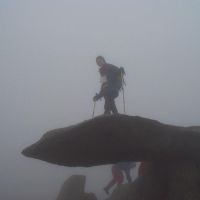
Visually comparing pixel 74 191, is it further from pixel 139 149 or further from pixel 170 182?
pixel 139 149

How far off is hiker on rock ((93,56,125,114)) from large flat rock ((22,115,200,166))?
8.49 ft

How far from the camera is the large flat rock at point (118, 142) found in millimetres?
8781

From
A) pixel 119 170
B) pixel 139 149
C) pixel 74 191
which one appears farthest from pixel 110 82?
pixel 74 191

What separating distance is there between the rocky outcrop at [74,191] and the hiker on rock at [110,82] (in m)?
5.74

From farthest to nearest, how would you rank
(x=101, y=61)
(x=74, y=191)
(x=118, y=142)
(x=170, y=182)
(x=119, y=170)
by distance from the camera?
1. (x=74, y=191)
2. (x=119, y=170)
3. (x=101, y=61)
4. (x=170, y=182)
5. (x=118, y=142)

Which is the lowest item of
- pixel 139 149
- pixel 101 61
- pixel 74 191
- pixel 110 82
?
pixel 74 191

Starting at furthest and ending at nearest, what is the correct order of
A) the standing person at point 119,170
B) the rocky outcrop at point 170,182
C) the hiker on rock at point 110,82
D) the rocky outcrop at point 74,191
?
1. the rocky outcrop at point 74,191
2. the standing person at point 119,170
3. the hiker on rock at point 110,82
4. the rocky outcrop at point 170,182

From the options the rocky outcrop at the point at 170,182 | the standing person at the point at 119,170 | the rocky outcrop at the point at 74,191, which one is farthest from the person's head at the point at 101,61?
the rocky outcrop at the point at 74,191

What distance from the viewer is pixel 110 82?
12055mm

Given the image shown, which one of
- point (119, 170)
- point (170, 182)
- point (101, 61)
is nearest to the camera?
point (170, 182)

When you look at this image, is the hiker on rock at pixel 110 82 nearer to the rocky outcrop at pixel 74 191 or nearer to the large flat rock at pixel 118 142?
the large flat rock at pixel 118 142

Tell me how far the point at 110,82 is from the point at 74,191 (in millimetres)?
6729

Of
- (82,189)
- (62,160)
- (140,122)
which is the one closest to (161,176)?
(140,122)

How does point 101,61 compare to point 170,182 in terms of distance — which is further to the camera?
point 101,61
